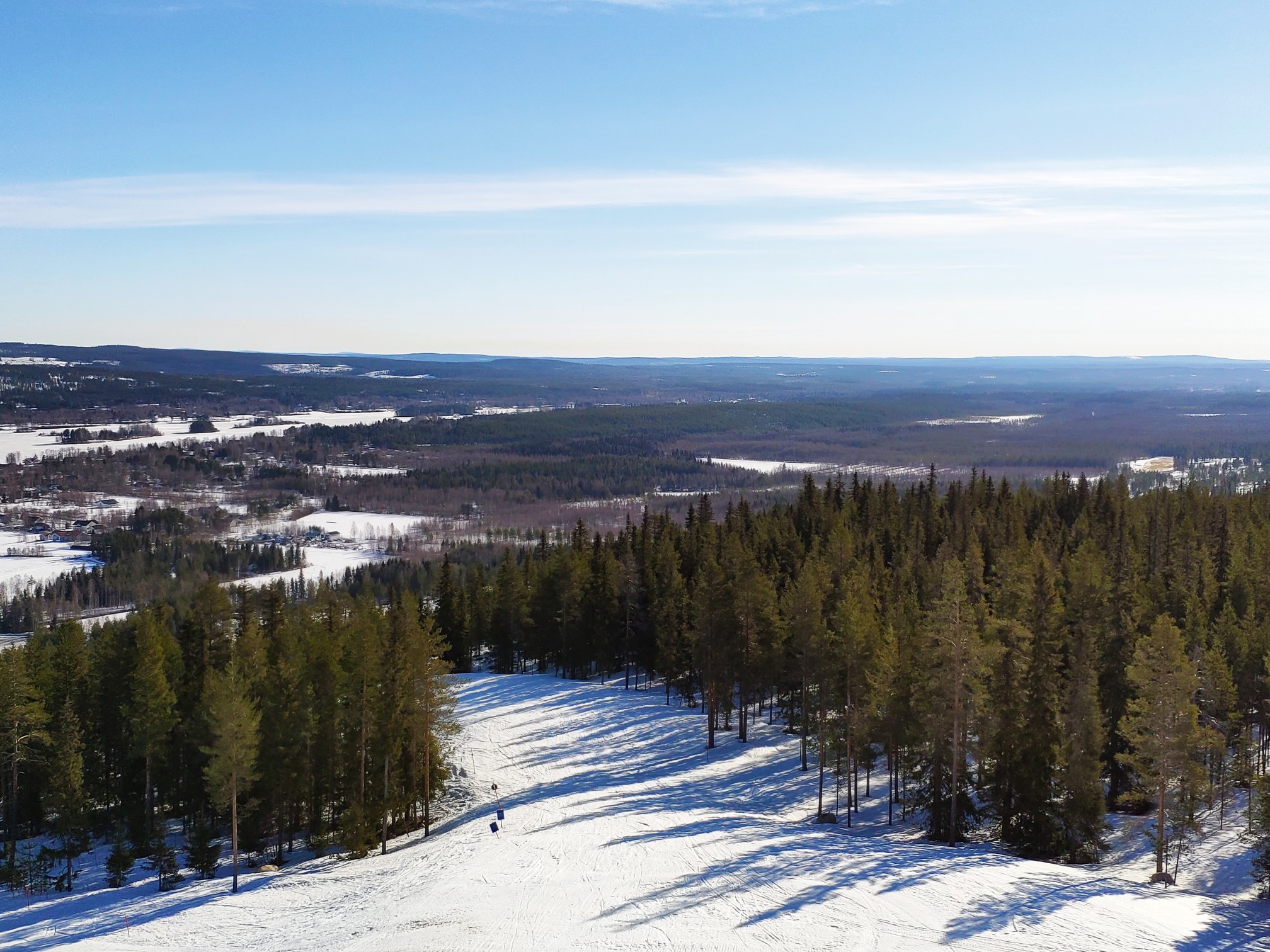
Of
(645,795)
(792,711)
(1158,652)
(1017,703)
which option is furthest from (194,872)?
(1158,652)

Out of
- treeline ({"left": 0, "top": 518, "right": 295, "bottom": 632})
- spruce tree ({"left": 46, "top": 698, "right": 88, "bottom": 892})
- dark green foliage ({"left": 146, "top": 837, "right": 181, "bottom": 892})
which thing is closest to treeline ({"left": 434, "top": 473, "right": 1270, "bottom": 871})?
dark green foliage ({"left": 146, "top": 837, "right": 181, "bottom": 892})

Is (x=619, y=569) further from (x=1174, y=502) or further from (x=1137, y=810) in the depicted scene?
(x=1174, y=502)

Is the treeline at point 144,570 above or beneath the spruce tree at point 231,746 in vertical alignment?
beneath

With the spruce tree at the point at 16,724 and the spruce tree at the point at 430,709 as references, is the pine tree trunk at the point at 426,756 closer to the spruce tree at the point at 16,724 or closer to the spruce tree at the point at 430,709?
the spruce tree at the point at 430,709

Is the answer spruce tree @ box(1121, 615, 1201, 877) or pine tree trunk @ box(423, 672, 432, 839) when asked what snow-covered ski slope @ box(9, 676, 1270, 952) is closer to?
pine tree trunk @ box(423, 672, 432, 839)

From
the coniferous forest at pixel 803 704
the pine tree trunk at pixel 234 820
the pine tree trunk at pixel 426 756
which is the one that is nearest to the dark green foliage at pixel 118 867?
the coniferous forest at pixel 803 704

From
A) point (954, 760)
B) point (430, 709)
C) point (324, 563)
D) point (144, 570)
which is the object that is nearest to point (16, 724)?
point (430, 709)

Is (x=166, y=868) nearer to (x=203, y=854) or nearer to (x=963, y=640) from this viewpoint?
(x=203, y=854)
